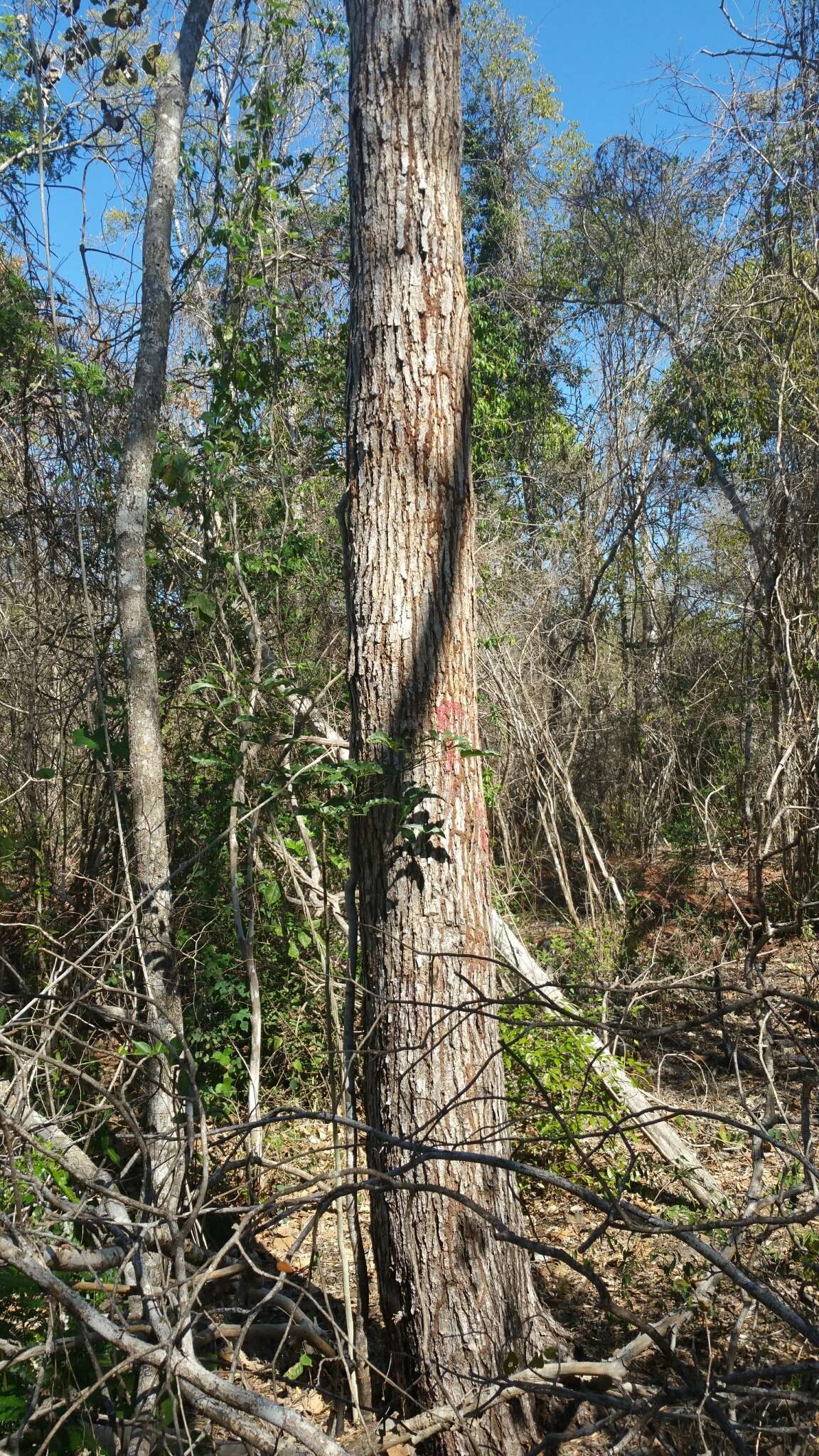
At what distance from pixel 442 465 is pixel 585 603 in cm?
644

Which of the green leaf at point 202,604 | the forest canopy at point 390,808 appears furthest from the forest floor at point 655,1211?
the green leaf at point 202,604

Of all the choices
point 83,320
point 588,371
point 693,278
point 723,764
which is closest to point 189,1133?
point 83,320

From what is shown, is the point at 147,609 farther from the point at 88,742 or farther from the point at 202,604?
the point at 88,742

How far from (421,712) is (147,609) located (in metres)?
1.97

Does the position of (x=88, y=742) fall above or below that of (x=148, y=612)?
below

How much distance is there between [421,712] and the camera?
290 cm

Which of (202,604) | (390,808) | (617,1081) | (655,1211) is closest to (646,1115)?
(617,1081)

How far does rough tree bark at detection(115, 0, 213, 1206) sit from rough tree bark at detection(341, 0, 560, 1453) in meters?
1.19

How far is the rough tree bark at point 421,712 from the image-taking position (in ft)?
8.89

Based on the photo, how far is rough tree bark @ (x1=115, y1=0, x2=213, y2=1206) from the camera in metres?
3.94

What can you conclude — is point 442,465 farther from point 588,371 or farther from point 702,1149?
point 588,371

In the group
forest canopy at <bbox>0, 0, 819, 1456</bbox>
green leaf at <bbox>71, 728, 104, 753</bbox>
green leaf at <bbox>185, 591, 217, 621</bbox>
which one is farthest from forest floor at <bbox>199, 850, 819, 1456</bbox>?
green leaf at <bbox>185, 591, 217, 621</bbox>

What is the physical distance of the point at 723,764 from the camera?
8.11 metres

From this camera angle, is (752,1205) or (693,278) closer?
(752,1205)
